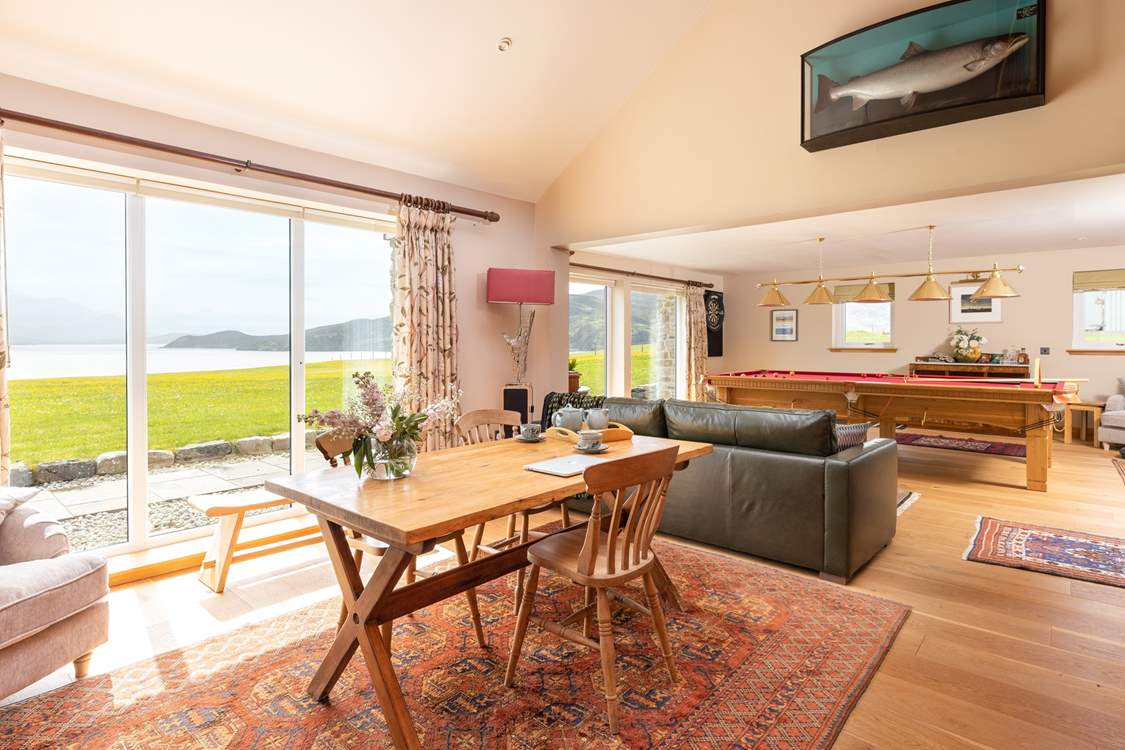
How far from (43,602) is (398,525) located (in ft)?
4.61

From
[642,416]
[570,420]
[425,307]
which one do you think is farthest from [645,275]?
[570,420]

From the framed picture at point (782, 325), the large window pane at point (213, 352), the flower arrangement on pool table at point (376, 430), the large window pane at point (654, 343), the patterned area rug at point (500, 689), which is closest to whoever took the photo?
the patterned area rug at point (500, 689)

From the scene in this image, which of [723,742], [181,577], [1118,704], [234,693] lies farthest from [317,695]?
[1118,704]

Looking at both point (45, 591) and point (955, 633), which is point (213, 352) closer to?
point (45, 591)

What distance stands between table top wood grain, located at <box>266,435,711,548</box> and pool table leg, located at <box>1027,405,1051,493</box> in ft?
13.1

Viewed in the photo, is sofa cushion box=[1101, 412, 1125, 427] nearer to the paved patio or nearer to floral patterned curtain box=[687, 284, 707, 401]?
floral patterned curtain box=[687, 284, 707, 401]

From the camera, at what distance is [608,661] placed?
6.24 ft

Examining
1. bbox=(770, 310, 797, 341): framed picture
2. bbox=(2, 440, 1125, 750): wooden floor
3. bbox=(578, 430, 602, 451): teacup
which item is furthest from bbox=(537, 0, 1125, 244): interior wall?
bbox=(770, 310, 797, 341): framed picture

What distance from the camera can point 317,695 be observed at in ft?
6.61

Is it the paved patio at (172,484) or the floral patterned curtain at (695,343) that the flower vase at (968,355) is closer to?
the floral patterned curtain at (695,343)

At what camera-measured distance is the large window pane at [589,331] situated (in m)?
7.25

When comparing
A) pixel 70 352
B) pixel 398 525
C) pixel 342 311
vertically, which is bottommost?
pixel 398 525

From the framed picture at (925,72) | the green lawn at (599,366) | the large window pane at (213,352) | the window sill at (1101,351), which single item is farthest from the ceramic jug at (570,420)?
the window sill at (1101,351)

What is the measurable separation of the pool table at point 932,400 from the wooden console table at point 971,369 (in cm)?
194
